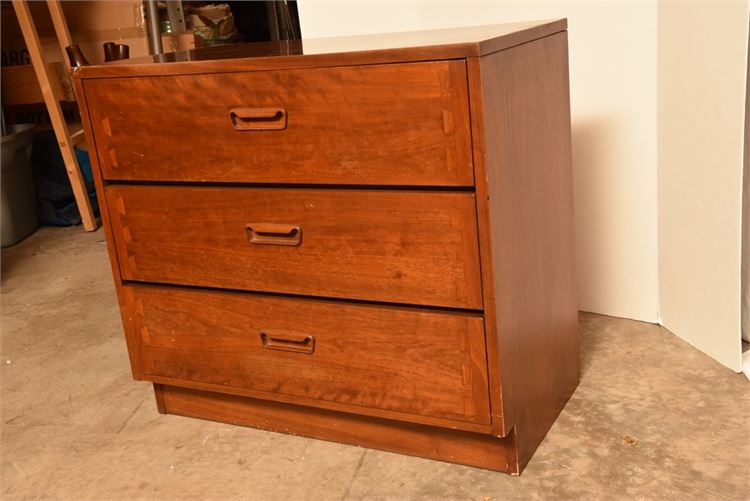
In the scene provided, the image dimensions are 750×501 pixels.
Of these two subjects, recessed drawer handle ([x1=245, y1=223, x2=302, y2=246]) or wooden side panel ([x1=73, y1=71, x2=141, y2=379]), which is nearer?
recessed drawer handle ([x1=245, y1=223, x2=302, y2=246])

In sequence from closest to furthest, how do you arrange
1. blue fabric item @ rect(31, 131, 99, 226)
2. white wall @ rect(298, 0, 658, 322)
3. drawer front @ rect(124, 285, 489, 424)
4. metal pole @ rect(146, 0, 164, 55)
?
drawer front @ rect(124, 285, 489, 424)
white wall @ rect(298, 0, 658, 322)
metal pole @ rect(146, 0, 164, 55)
blue fabric item @ rect(31, 131, 99, 226)

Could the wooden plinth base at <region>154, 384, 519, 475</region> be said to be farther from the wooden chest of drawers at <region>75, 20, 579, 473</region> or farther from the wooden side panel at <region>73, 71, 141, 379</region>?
the wooden side panel at <region>73, 71, 141, 379</region>

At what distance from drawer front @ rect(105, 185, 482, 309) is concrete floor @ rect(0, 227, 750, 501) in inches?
11.4

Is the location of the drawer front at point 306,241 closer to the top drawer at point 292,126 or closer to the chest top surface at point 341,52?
the top drawer at point 292,126

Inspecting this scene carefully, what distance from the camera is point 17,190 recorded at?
2.94 m

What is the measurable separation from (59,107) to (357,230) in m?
1.98

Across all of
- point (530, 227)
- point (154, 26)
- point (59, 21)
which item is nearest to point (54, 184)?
point (59, 21)

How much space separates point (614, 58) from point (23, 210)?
2.11m

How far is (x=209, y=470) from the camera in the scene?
145cm

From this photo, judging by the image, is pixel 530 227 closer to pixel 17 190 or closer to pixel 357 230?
pixel 357 230

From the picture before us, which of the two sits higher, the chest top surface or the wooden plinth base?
the chest top surface

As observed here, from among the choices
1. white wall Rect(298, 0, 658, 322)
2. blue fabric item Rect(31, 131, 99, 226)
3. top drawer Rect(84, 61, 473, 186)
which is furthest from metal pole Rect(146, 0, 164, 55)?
top drawer Rect(84, 61, 473, 186)

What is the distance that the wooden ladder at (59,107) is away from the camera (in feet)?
9.49

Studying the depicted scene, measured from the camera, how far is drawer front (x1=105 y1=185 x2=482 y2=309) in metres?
1.24
